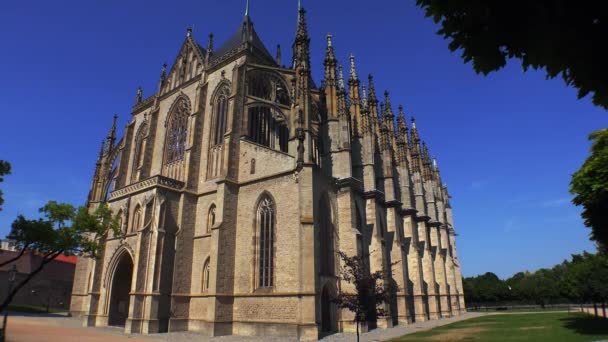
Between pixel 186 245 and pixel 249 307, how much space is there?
7.02 m

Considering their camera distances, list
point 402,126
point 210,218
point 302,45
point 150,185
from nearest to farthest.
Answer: point 150,185, point 210,218, point 302,45, point 402,126

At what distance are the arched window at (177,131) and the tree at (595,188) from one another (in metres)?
27.2

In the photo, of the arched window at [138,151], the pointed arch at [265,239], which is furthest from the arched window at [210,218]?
the arched window at [138,151]

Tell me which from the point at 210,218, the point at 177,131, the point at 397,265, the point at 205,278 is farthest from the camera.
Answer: the point at 177,131

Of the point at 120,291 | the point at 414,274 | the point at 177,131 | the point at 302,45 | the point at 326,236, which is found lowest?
the point at 120,291

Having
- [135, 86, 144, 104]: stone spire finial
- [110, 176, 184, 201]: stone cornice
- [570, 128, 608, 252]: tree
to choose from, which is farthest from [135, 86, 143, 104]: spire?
[570, 128, 608, 252]: tree

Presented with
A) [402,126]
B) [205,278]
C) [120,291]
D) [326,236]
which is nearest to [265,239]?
[326,236]

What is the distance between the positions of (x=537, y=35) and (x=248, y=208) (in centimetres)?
2218

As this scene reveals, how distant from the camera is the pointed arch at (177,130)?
3190cm

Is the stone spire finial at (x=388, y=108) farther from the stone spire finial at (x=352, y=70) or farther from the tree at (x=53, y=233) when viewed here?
the tree at (x=53, y=233)

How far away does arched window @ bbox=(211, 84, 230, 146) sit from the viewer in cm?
2941

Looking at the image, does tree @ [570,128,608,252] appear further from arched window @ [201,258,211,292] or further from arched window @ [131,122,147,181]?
arched window @ [131,122,147,181]

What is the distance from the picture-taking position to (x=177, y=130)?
108 feet

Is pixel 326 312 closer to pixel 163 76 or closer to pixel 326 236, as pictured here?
pixel 326 236
